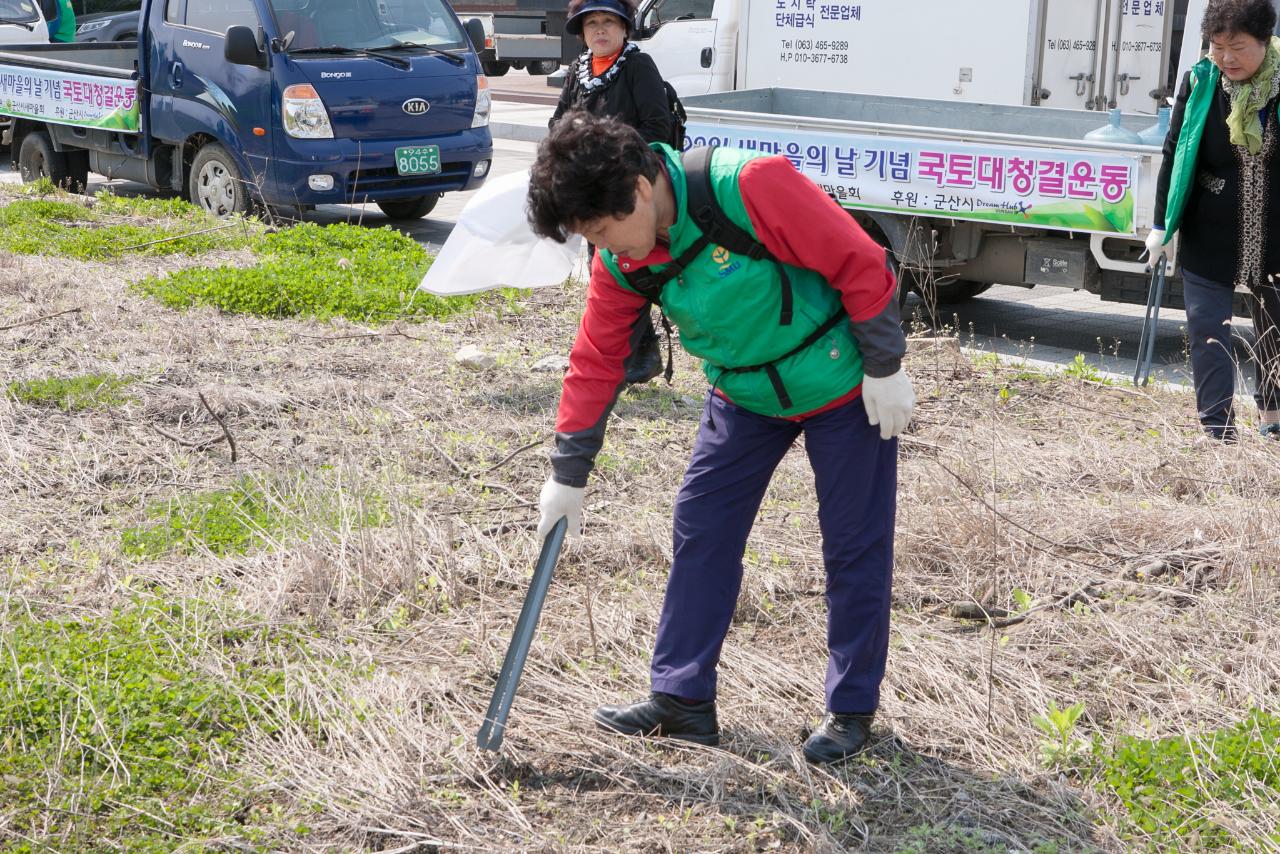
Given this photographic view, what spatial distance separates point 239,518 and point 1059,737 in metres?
2.62

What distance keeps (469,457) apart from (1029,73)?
699 centimetres

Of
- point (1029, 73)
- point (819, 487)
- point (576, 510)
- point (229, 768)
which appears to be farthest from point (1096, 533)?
point (1029, 73)

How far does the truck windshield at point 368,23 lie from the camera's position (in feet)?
33.1

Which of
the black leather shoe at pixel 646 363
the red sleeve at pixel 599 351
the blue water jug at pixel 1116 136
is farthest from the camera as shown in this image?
the blue water jug at pixel 1116 136

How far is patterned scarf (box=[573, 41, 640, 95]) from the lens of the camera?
217 inches

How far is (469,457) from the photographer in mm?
5219

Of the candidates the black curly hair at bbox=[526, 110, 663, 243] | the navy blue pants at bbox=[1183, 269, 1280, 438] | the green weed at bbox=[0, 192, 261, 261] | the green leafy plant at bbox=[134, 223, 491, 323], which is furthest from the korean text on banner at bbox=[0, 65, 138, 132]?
the black curly hair at bbox=[526, 110, 663, 243]

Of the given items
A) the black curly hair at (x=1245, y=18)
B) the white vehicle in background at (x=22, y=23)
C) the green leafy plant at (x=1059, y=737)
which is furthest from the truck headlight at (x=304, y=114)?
the white vehicle in background at (x=22, y=23)

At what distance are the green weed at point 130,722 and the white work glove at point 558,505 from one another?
78 cm

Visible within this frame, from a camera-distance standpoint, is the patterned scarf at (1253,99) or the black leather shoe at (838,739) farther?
the patterned scarf at (1253,99)

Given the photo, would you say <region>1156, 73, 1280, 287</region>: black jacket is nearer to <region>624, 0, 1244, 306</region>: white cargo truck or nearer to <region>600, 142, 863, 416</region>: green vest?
<region>624, 0, 1244, 306</region>: white cargo truck

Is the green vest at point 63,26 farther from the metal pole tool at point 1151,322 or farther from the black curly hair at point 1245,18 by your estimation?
the black curly hair at point 1245,18

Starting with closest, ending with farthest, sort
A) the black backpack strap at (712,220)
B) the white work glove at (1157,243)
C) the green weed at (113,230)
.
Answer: the black backpack strap at (712,220), the white work glove at (1157,243), the green weed at (113,230)

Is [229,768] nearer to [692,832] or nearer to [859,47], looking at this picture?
[692,832]
